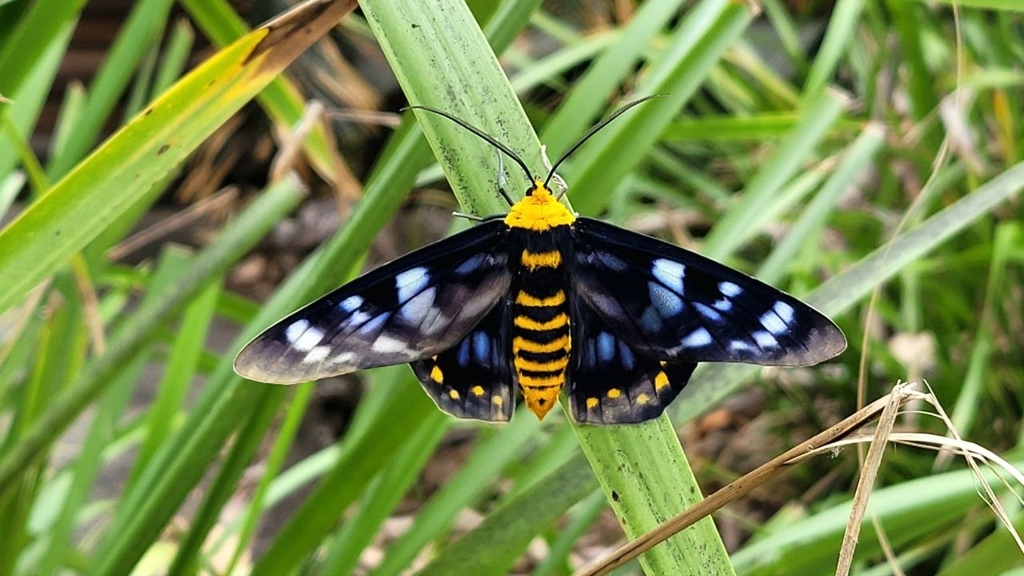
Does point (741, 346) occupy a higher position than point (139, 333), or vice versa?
point (139, 333)

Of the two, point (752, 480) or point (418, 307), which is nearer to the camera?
point (752, 480)

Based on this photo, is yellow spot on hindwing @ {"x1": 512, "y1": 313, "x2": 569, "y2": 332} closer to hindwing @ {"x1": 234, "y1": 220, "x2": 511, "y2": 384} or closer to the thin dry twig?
hindwing @ {"x1": 234, "y1": 220, "x2": 511, "y2": 384}

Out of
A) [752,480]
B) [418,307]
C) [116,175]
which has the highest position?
[116,175]

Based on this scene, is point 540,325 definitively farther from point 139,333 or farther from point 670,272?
point 139,333

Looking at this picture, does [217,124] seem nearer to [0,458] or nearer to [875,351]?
[0,458]

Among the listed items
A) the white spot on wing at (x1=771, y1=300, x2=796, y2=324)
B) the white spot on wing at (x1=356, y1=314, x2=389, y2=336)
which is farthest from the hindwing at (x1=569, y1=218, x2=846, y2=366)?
the white spot on wing at (x1=356, y1=314, x2=389, y2=336)

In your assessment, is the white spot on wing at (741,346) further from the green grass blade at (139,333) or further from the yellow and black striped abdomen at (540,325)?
the green grass blade at (139,333)

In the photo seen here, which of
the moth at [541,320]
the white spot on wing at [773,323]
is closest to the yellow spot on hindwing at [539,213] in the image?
the moth at [541,320]

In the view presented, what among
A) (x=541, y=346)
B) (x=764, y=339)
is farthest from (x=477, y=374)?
(x=764, y=339)
